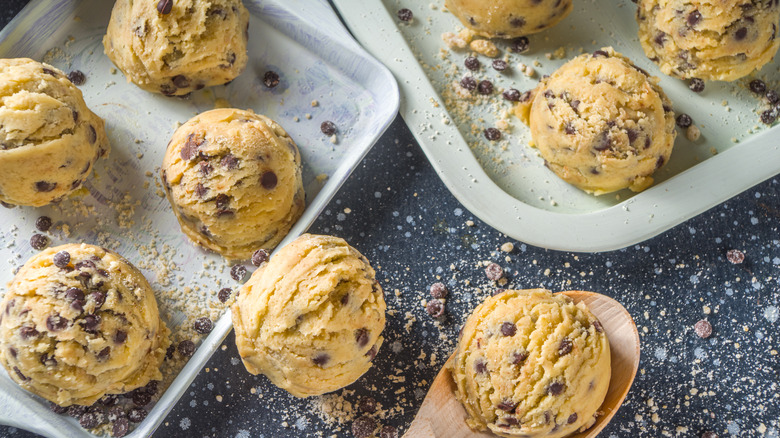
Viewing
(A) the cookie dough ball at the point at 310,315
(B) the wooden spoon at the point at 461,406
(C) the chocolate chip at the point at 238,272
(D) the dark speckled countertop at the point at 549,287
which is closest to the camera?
(A) the cookie dough ball at the point at 310,315

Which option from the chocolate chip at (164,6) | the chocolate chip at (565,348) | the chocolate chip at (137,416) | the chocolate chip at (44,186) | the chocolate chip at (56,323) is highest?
the chocolate chip at (565,348)

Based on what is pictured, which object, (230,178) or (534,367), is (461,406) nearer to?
(534,367)

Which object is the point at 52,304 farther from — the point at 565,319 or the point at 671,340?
the point at 671,340

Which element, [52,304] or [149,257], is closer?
[52,304]

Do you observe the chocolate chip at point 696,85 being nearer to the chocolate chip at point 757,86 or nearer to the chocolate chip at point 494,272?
the chocolate chip at point 757,86

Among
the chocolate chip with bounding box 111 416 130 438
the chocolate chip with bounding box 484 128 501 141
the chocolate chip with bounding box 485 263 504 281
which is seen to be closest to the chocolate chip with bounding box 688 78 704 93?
the chocolate chip with bounding box 484 128 501 141

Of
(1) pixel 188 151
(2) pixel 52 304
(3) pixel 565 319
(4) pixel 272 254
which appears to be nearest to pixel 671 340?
(3) pixel 565 319

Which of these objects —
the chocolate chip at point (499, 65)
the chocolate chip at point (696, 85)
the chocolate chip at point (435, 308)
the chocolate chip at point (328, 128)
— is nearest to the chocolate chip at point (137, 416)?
the chocolate chip at point (435, 308)
